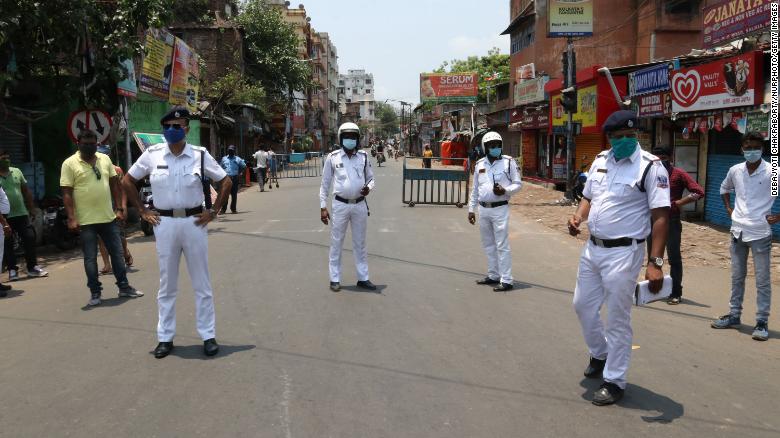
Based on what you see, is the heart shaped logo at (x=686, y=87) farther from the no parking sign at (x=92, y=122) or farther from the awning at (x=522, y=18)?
the awning at (x=522, y=18)

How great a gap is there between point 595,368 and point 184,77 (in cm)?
2012

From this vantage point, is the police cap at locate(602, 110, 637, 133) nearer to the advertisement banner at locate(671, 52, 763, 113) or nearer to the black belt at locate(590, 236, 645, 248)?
the black belt at locate(590, 236, 645, 248)

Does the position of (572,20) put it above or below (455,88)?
below

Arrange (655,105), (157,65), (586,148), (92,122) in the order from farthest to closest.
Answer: (586,148), (157,65), (655,105), (92,122)

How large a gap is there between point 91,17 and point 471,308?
954cm

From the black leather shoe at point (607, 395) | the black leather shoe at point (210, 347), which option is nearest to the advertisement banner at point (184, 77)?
the black leather shoe at point (210, 347)

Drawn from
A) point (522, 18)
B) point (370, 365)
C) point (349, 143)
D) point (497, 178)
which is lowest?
point (370, 365)

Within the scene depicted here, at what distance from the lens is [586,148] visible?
24.9 meters

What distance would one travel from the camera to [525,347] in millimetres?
5379

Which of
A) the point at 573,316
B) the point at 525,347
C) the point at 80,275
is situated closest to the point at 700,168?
the point at 573,316

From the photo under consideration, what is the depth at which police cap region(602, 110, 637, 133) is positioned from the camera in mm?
4176

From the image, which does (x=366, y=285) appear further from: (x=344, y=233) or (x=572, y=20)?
(x=572, y=20)

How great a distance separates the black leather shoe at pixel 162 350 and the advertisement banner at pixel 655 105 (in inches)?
525

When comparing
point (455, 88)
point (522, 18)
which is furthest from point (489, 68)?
point (522, 18)
